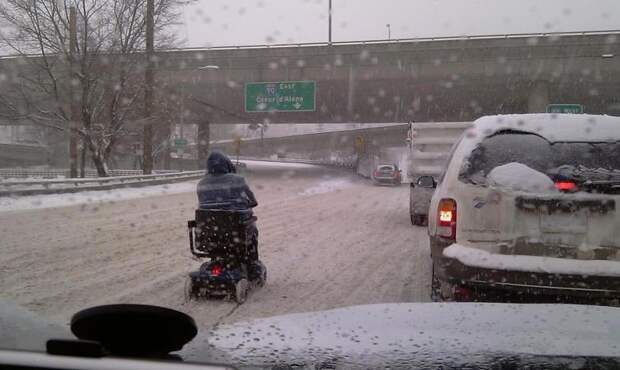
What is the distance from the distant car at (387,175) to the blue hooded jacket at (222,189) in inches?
1182

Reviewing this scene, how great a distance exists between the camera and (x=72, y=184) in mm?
21406

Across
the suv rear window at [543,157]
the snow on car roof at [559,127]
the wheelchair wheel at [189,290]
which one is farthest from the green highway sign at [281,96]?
the suv rear window at [543,157]

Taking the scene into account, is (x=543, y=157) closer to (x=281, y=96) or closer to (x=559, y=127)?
(x=559, y=127)

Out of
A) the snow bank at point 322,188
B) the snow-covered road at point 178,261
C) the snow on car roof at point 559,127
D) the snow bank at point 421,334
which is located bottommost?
the snow bank at point 322,188

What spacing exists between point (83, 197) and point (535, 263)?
18.6 meters

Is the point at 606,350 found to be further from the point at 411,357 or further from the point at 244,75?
the point at 244,75

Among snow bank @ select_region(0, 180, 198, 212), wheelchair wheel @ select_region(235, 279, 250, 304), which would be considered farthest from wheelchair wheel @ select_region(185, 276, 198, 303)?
snow bank @ select_region(0, 180, 198, 212)

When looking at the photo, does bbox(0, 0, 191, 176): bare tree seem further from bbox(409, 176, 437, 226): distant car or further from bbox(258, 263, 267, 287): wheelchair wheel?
bbox(258, 263, 267, 287): wheelchair wheel

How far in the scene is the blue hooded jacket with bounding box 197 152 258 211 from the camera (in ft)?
19.9

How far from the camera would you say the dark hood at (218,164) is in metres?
6.18

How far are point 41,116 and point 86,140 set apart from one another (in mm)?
2623

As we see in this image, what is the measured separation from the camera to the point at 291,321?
319cm

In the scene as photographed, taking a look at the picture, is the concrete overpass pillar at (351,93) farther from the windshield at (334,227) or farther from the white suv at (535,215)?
the white suv at (535,215)

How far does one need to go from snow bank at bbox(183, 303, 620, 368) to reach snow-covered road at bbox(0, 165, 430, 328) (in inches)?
83.5
